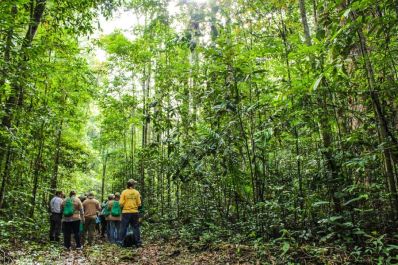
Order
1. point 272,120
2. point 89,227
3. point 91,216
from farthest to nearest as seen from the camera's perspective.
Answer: point 89,227
point 91,216
point 272,120

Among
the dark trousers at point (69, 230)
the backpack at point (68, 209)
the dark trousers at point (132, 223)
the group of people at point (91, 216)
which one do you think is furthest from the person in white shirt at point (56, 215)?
the dark trousers at point (132, 223)

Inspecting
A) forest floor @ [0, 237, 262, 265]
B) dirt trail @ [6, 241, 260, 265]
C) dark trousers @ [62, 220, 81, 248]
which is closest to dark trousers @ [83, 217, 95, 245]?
dark trousers @ [62, 220, 81, 248]

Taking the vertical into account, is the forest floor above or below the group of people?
below

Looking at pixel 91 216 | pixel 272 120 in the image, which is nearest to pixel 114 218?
pixel 91 216

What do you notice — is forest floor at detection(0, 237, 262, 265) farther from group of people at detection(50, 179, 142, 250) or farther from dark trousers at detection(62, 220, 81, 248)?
group of people at detection(50, 179, 142, 250)

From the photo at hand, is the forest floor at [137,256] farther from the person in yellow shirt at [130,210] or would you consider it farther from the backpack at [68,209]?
the backpack at [68,209]

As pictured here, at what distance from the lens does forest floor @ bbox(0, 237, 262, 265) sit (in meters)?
6.61

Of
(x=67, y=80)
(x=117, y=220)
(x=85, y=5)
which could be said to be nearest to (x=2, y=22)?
(x=85, y=5)

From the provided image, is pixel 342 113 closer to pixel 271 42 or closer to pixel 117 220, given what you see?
pixel 271 42

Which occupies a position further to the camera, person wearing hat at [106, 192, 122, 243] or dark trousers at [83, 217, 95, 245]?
person wearing hat at [106, 192, 122, 243]

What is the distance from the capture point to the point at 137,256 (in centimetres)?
830

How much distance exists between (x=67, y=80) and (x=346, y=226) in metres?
12.7

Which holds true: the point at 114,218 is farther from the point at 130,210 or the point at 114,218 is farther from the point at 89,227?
the point at 130,210

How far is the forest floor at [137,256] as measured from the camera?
6.61 m
